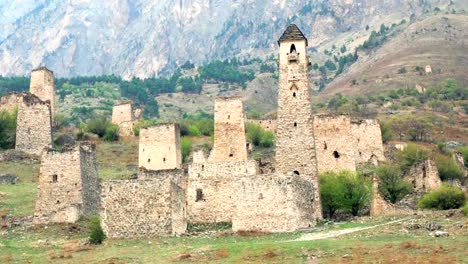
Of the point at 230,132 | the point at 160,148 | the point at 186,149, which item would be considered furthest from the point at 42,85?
the point at 230,132

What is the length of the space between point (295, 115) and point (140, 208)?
10897mm


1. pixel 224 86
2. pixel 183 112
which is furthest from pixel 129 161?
pixel 224 86

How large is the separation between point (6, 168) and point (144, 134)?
13.5 m

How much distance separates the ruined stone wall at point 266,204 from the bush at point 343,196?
7.30m

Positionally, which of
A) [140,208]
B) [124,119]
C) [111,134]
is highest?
[124,119]

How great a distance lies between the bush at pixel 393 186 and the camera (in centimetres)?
5028

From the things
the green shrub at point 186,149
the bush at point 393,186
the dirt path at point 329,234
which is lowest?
the dirt path at point 329,234

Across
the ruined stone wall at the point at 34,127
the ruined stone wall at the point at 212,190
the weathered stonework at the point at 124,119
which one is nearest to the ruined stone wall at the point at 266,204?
the ruined stone wall at the point at 212,190

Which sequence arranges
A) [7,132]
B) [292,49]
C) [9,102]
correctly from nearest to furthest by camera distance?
1. [292,49]
2. [7,132]
3. [9,102]

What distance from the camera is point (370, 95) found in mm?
139000

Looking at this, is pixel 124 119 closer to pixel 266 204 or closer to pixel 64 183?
pixel 64 183

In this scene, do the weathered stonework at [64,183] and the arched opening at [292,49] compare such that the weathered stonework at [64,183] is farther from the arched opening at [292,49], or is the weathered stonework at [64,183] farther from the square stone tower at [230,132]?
the arched opening at [292,49]

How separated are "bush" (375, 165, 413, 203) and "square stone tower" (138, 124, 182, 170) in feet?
38.5

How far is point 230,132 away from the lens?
47312 millimetres
